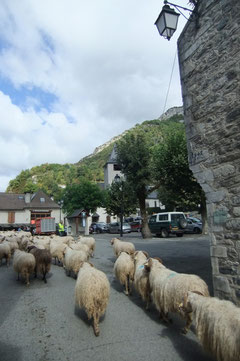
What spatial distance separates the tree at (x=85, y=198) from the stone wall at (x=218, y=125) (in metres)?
35.1

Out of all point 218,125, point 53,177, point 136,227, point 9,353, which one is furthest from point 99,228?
point 53,177

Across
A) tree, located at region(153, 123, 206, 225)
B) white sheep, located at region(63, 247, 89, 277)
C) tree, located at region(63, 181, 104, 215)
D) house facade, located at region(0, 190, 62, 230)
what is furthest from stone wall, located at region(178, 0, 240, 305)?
house facade, located at region(0, 190, 62, 230)

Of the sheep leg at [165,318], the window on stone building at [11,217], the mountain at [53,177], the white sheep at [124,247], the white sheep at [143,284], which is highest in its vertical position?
the mountain at [53,177]

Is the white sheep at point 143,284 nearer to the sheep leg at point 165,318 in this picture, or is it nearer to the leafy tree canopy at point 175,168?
the sheep leg at point 165,318

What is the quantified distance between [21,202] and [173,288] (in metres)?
49.6

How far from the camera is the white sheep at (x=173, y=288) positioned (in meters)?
4.39

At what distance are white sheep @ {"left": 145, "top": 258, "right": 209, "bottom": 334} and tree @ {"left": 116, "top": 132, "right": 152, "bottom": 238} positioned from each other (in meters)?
16.4

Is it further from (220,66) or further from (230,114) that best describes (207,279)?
(220,66)

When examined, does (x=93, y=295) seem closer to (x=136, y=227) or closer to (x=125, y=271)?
(x=125, y=271)

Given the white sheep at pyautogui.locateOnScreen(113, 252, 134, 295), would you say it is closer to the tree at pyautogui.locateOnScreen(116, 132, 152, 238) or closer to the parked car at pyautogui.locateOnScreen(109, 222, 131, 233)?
the tree at pyautogui.locateOnScreen(116, 132, 152, 238)

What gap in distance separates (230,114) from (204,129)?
72cm

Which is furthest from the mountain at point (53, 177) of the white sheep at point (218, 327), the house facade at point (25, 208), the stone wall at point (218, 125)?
the white sheep at point (218, 327)

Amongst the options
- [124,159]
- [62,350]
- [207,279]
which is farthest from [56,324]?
[124,159]

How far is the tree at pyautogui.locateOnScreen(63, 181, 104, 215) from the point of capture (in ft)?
132
